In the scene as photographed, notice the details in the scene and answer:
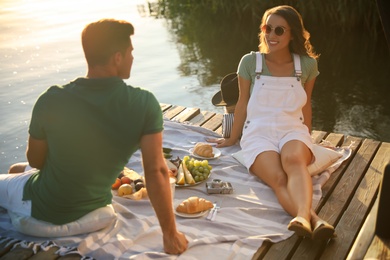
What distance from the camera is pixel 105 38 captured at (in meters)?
2.99

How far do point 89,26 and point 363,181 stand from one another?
2787mm

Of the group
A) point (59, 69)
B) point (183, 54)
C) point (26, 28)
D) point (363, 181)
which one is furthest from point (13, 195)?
point (26, 28)

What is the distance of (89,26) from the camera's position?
3004 mm

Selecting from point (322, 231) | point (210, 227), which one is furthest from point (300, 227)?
point (210, 227)

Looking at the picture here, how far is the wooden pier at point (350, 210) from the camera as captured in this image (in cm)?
334

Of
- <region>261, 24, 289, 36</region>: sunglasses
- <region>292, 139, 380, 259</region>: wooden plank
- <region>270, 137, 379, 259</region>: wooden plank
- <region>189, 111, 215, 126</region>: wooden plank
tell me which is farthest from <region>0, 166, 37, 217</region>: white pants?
<region>189, 111, 215, 126</region>: wooden plank

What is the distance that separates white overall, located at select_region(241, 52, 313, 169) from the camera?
4566 millimetres

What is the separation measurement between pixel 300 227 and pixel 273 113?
1428 millimetres

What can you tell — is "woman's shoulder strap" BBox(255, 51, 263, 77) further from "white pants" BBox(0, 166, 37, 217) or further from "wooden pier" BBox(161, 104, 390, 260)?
"white pants" BBox(0, 166, 37, 217)

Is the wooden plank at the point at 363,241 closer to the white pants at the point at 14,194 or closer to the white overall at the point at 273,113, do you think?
the white overall at the point at 273,113

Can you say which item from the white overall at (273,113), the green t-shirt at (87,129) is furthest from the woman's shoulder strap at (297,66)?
the green t-shirt at (87,129)

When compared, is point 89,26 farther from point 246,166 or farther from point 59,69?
point 59,69

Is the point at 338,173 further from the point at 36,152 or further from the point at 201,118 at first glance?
the point at 36,152

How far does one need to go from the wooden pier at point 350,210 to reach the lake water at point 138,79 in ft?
7.85
